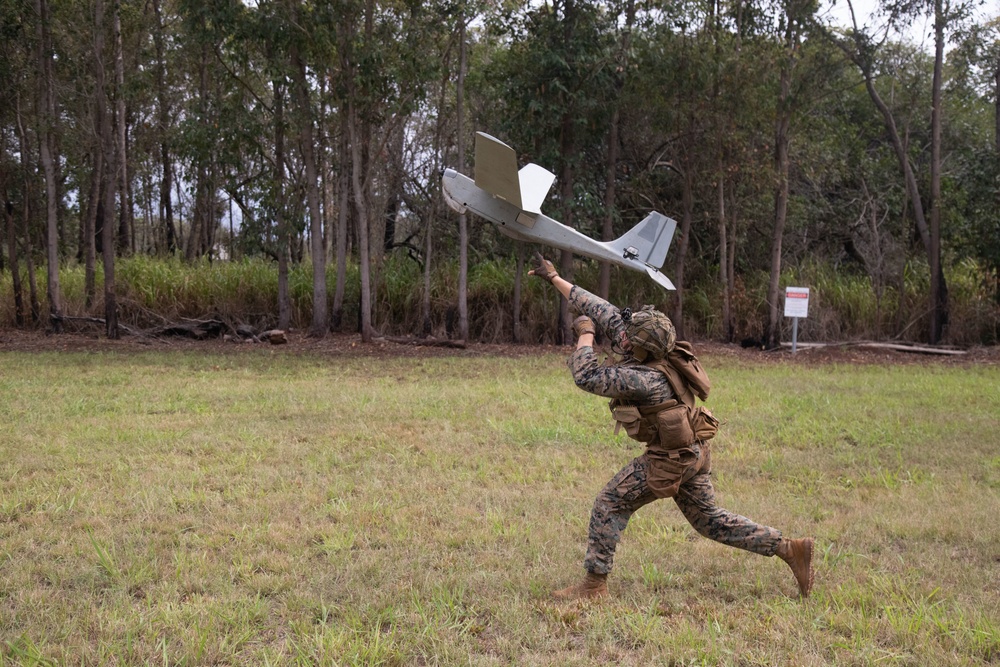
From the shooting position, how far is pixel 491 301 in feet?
59.9

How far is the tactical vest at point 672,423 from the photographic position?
375cm

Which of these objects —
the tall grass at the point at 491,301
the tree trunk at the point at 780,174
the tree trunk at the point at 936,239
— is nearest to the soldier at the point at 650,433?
the tree trunk at the point at 780,174

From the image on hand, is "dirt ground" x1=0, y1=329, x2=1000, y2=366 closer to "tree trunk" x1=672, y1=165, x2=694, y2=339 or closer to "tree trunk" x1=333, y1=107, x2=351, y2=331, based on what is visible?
"tree trunk" x1=333, y1=107, x2=351, y2=331

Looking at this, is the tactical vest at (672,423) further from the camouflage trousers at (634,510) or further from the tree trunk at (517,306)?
the tree trunk at (517,306)

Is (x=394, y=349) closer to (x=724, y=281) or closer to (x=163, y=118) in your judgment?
(x=724, y=281)

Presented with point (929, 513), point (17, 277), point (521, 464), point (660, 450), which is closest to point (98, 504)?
point (521, 464)

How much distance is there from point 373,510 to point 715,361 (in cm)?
1058

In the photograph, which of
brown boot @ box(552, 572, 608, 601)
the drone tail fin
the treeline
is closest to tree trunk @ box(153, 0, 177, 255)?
the treeline

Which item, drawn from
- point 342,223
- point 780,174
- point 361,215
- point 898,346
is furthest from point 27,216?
point 898,346

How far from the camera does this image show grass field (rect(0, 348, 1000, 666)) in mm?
3621

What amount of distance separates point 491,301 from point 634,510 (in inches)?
566

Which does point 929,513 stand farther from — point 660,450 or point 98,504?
point 98,504

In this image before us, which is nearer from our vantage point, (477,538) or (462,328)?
(477,538)

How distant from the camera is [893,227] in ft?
69.2
